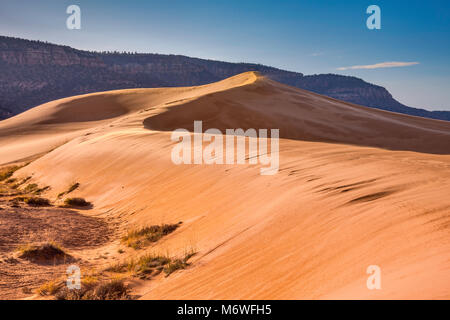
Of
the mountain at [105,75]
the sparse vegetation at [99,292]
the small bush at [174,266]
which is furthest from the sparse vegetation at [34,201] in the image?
the mountain at [105,75]

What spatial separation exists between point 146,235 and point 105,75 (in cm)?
10004

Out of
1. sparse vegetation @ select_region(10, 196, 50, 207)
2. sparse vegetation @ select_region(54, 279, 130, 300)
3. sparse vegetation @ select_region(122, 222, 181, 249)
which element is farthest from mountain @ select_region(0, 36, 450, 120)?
sparse vegetation @ select_region(54, 279, 130, 300)

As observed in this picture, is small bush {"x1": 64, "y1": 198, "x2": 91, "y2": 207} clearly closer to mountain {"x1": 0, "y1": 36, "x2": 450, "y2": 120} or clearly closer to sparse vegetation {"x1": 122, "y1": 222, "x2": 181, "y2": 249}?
sparse vegetation {"x1": 122, "y1": 222, "x2": 181, "y2": 249}

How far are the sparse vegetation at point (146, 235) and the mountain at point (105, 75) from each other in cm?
7162

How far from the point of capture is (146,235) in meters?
6.27

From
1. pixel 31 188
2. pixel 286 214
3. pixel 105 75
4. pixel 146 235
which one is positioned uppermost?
pixel 105 75

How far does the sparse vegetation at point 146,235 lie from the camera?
607 centimetres

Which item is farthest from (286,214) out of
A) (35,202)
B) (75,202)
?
(35,202)

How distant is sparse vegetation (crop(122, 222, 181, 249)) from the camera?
6.07 meters

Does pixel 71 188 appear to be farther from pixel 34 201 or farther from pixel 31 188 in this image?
pixel 31 188

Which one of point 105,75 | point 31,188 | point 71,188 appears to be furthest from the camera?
point 105,75

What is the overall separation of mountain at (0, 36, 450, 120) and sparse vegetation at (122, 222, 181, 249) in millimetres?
71625
